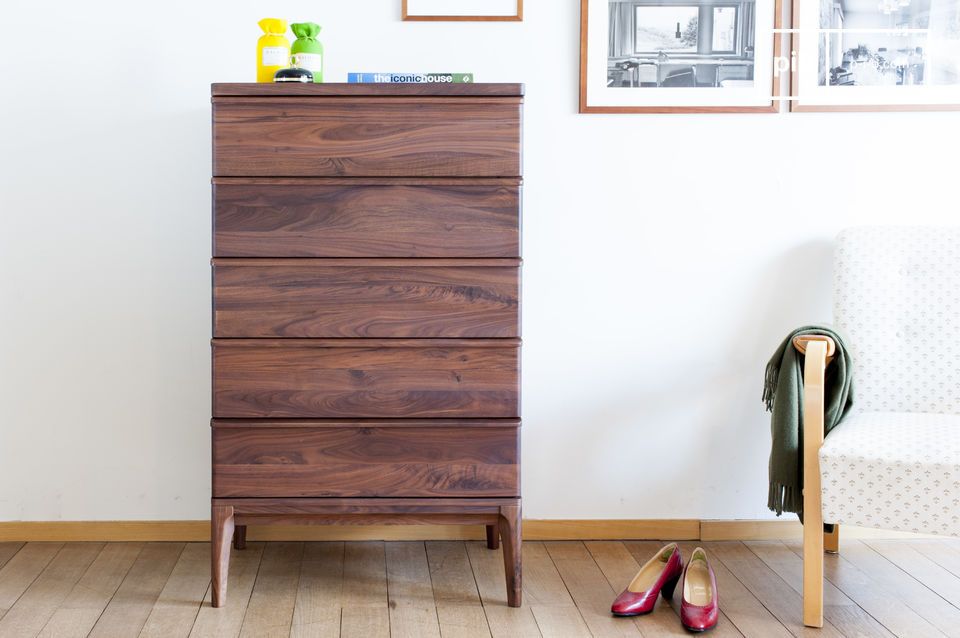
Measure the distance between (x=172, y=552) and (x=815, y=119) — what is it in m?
2.21

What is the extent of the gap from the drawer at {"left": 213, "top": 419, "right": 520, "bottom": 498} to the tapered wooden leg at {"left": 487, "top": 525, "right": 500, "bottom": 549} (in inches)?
18.2

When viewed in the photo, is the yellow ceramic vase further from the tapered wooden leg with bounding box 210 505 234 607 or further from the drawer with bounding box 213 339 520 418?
the tapered wooden leg with bounding box 210 505 234 607

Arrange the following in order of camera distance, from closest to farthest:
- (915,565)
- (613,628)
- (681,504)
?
(613,628) → (915,565) → (681,504)

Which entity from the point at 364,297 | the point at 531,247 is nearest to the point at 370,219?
the point at 364,297

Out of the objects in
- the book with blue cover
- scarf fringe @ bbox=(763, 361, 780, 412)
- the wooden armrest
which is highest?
the book with blue cover

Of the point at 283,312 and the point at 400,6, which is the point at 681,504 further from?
the point at 400,6

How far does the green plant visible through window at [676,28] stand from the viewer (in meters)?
2.59

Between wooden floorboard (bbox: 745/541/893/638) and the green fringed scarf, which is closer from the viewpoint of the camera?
wooden floorboard (bbox: 745/541/893/638)

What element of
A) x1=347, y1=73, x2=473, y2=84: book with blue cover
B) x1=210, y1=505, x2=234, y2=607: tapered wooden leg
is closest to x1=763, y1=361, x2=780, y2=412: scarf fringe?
x1=347, y1=73, x2=473, y2=84: book with blue cover

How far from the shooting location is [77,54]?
253 centimetres

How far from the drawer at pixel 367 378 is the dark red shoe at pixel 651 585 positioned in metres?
0.52

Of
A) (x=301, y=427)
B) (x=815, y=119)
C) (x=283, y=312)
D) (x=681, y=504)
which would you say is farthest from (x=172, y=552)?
(x=815, y=119)

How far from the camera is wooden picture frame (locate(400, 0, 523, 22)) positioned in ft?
8.37

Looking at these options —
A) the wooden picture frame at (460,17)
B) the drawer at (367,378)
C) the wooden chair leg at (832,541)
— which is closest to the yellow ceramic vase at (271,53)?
the wooden picture frame at (460,17)
